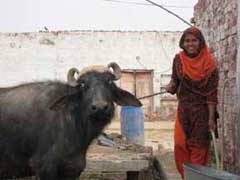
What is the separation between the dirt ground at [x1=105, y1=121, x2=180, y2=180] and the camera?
293 inches

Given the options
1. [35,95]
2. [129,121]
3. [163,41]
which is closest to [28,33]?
[163,41]

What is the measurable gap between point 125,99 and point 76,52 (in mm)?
17469

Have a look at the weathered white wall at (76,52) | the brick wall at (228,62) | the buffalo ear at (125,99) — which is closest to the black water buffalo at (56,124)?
the buffalo ear at (125,99)

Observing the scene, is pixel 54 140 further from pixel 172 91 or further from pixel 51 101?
pixel 172 91

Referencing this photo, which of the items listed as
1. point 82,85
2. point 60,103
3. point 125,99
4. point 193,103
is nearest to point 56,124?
point 60,103

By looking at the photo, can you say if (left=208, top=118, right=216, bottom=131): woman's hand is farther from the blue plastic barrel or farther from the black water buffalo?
the blue plastic barrel

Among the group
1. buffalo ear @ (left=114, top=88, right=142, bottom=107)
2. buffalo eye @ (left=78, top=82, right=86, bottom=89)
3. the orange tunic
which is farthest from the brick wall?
buffalo eye @ (left=78, top=82, right=86, bottom=89)

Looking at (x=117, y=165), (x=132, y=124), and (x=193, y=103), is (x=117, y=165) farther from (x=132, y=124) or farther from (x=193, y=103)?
(x=132, y=124)

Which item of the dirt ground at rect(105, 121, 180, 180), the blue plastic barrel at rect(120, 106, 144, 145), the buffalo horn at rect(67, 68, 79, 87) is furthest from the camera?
the blue plastic barrel at rect(120, 106, 144, 145)

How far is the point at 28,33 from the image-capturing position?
22875mm

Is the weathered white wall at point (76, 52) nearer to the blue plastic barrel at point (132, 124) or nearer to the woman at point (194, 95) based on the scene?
the blue plastic barrel at point (132, 124)

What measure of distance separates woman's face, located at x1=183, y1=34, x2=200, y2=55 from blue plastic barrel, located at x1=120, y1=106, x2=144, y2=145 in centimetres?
513

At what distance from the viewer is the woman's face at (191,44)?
5.32 m

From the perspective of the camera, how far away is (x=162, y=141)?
14703 millimetres
